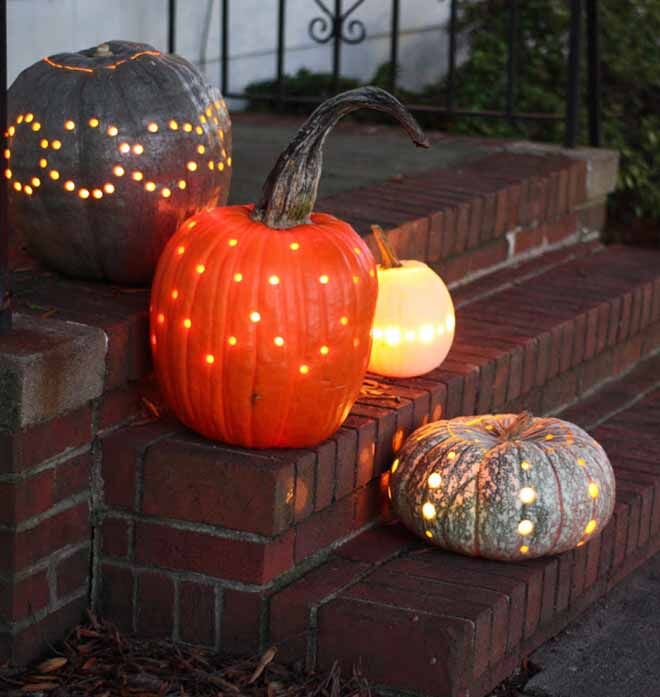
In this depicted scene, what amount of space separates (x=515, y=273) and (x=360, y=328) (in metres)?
1.70

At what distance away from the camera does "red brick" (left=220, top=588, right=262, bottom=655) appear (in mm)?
3182

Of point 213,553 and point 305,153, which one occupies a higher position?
point 305,153

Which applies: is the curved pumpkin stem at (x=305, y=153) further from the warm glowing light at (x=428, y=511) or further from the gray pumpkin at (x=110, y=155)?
the warm glowing light at (x=428, y=511)

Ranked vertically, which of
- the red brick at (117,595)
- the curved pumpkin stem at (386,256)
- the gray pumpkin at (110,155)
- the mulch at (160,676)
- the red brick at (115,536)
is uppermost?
the gray pumpkin at (110,155)

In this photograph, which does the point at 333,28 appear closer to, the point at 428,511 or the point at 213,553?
the point at 428,511

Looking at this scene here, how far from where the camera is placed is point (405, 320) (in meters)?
3.63

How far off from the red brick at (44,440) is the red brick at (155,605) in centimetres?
34

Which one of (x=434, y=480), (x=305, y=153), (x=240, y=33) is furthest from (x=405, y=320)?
(x=240, y=33)

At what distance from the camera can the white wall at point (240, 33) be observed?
5.32 metres

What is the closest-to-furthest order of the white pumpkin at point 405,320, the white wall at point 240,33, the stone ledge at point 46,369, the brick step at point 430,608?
1. the stone ledge at point 46,369
2. the brick step at point 430,608
3. the white pumpkin at point 405,320
4. the white wall at point 240,33

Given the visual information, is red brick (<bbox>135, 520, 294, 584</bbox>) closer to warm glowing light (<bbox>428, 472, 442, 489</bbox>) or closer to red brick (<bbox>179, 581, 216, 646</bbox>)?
red brick (<bbox>179, 581, 216, 646</bbox>)

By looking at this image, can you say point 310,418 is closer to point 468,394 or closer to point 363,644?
point 363,644

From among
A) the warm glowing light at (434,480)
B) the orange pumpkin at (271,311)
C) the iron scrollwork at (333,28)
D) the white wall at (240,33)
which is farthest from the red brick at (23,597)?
the iron scrollwork at (333,28)

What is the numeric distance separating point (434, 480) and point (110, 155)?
3.28 feet
